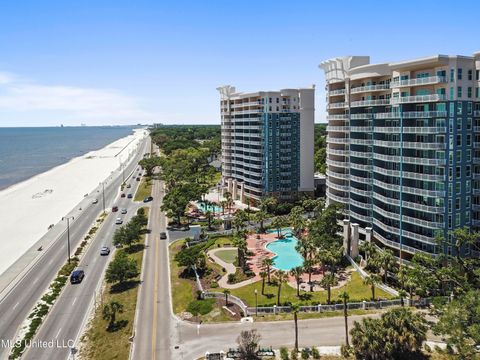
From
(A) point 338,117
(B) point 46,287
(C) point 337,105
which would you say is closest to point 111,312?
(B) point 46,287

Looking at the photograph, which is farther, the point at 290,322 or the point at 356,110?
the point at 356,110

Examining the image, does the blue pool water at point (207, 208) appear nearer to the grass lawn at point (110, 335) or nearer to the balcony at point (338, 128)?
the balcony at point (338, 128)

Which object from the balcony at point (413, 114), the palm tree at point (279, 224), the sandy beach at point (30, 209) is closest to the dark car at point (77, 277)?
the sandy beach at point (30, 209)

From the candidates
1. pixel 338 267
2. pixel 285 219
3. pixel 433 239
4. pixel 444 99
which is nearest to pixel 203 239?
pixel 285 219

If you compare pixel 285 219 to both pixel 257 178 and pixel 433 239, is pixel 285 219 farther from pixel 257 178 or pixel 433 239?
pixel 433 239

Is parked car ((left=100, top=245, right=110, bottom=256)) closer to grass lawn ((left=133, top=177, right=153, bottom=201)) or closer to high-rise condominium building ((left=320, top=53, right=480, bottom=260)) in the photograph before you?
high-rise condominium building ((left=320, top=53, right=480, bottom=260))

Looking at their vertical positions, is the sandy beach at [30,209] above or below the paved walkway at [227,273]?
above
